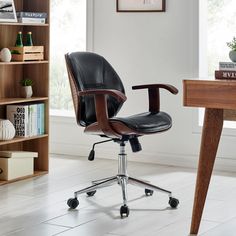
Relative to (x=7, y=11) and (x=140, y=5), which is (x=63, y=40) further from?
(x=7, y=11)

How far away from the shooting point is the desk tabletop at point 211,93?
3508 mm

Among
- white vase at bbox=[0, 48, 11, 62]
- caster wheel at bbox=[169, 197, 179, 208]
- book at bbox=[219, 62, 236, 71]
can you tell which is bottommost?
caster wheel at bbox=[169, 197, 179, 208]

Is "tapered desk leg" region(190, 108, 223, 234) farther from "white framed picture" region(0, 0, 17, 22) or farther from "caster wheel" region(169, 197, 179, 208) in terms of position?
"white framed picture" region(0, 0, 17, 22)

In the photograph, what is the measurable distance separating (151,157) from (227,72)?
8.13 feet

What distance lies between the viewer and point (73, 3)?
6.44 metres

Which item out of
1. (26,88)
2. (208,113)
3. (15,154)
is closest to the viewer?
(208,113)

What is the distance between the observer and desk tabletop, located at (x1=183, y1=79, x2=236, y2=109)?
3508 millimetres

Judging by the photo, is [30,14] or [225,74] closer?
[225,74]

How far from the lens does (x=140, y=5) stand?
592 centimetres

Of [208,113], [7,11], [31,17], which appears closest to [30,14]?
[31,17]

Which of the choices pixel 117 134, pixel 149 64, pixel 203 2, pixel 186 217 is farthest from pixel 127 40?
pixel 186 217

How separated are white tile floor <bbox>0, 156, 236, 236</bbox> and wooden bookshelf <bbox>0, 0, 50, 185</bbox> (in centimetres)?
23

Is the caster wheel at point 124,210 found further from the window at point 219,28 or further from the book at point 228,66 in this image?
the window at point 219,28

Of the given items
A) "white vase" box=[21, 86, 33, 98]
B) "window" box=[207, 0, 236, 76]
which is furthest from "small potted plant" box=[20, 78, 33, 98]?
"window" box=[207, 0, 236, 76]
